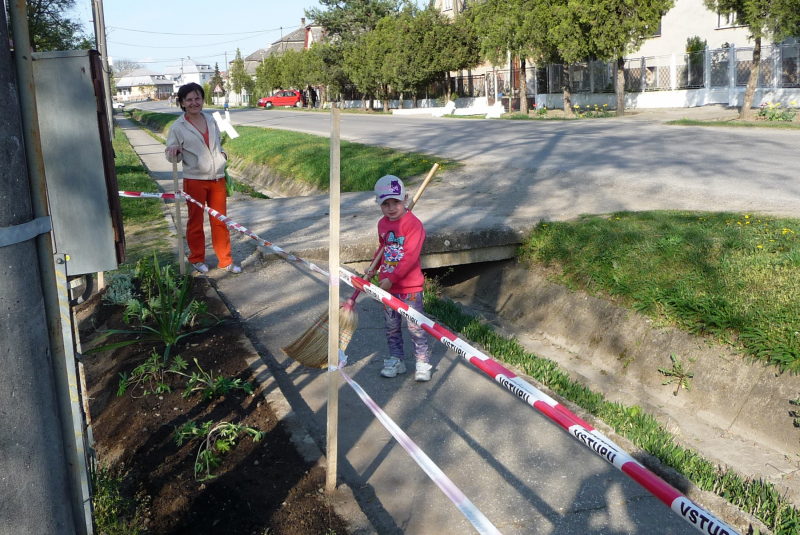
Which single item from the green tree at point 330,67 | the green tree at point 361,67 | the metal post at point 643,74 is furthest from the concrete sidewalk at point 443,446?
the green tree at point 330,67

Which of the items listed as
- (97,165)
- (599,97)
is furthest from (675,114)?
(97,165)

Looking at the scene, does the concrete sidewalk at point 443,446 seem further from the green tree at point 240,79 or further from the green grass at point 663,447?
the green tree at point 240,79

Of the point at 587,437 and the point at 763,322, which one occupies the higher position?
the point at 587,437

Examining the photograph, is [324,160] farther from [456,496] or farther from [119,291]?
[456,496]

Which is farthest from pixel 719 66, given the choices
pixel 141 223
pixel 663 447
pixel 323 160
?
pixel 663 447

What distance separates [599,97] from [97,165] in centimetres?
3193

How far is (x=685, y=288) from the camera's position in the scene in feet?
18.5

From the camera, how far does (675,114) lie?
83.6ft

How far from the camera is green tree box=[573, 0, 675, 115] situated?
79.9ft

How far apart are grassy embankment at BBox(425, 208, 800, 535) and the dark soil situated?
1866mm

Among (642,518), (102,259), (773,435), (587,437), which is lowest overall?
(773,435)

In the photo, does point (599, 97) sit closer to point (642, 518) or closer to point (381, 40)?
point (381, 40)

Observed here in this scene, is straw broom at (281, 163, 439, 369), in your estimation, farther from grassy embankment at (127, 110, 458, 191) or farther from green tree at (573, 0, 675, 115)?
green tree at (573, 0, 675, 115)

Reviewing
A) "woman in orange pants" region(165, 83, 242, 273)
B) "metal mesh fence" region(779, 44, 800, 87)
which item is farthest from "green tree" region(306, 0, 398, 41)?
"woman in orange pants" region(165, 83, 242, 273)
